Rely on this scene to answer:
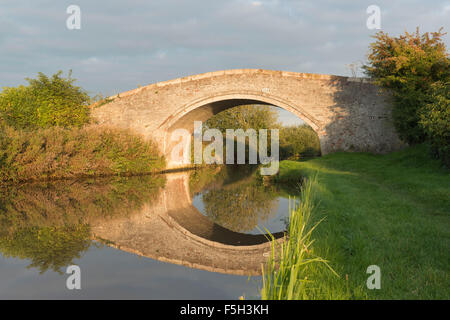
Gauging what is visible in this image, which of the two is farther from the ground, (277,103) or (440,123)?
(277,103)

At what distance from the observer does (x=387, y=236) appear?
4.29m

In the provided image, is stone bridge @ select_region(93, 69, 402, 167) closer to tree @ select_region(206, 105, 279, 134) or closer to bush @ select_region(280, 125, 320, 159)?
tree @ select_region(206, 105, 279, 134)

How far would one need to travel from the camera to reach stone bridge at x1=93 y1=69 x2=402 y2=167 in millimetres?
16062

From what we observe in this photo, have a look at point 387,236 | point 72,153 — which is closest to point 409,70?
point 387,236

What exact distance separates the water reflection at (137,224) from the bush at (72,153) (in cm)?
111

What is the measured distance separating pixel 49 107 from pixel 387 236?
16.9m

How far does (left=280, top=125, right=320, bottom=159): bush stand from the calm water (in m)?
22.0

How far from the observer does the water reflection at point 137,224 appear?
4.63m

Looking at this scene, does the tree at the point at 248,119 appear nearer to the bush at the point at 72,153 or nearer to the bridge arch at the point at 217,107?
the bridge arch at the point at 217,107

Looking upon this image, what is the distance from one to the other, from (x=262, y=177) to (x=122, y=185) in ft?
17.7

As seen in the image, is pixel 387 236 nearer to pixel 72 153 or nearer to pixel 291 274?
pixel 291 274

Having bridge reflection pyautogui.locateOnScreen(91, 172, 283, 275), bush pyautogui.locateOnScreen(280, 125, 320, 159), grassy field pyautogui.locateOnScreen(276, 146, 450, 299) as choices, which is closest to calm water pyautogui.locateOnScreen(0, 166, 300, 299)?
bridge reflection pyautogui.locateOnScreen(91, 172, 283, 275)
